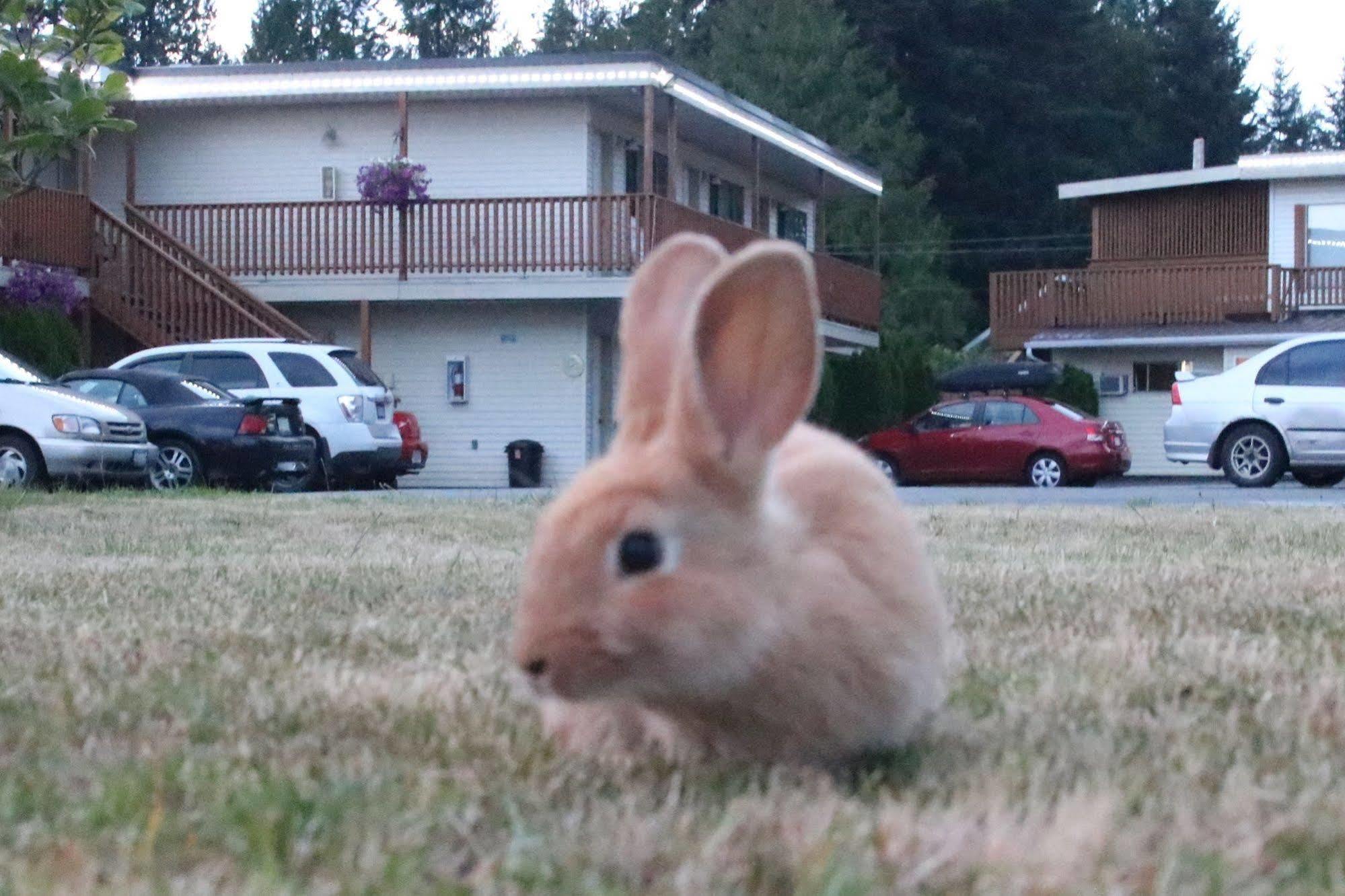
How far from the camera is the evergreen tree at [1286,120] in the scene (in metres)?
67.2

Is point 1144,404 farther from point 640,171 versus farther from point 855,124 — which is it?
point 855,124

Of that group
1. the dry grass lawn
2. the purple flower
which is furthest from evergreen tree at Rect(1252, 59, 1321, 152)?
the dry grass lawn

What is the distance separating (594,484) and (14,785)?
0.96 meters

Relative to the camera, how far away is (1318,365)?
68.2ft

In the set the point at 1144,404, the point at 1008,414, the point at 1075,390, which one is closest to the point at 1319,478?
the point at 1008,414

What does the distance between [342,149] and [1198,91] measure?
36243mm

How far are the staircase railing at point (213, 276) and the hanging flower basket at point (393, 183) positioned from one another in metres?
2.11

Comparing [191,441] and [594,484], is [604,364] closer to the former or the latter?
[191,441]

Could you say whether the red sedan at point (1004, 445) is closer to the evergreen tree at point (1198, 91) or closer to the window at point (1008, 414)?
the window at point (1008, 414)

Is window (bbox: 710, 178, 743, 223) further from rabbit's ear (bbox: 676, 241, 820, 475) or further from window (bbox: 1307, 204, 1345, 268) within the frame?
rabbit's ear (bbox: 676, 241, 820, 475)

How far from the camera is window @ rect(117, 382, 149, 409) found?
1866 cm

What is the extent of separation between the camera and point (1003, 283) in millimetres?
37688

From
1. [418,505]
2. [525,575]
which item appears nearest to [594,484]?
[525,575]

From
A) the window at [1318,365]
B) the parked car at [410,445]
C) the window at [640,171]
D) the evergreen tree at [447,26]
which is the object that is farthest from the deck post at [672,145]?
the evergreen tree at [447,26]
